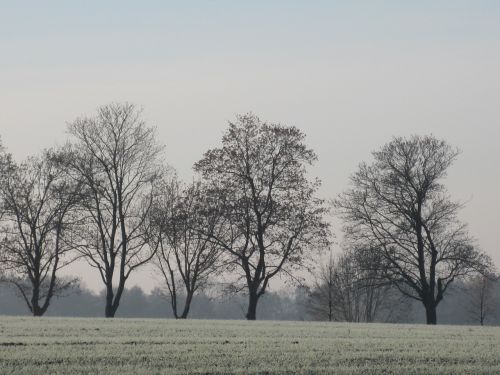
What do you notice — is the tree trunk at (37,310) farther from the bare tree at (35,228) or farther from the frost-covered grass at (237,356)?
the frost-covered grass at (237,356)

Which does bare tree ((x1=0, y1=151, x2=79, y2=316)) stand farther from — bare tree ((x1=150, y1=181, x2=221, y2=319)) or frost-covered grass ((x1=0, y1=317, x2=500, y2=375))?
frost-covered grass ((x1=0, y1=317, x2=500, y2=375))

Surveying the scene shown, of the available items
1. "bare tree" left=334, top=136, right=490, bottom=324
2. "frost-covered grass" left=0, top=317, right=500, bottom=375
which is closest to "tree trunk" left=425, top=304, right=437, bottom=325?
"bare tree" left=334, top=136, right=490, bottom=324

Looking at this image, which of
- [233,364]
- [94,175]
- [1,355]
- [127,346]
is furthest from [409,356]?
[94,175]

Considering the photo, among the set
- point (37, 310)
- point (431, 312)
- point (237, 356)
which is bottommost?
point (237, 356)

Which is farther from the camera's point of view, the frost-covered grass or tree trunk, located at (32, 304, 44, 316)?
tree trunk, located at (32, 304, 44, 316)

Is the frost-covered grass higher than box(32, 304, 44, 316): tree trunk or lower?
lower

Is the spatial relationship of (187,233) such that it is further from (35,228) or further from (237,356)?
(237,356)

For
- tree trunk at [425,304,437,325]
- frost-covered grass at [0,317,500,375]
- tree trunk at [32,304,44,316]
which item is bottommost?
frost-covered grass at [0,317,500,375]

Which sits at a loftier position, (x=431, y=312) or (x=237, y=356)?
(x=431, y=312)

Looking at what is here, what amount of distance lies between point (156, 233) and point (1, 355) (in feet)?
146

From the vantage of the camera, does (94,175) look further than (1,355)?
Yes

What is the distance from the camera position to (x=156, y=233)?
59.8 m

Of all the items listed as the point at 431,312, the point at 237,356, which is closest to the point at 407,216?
the point at 431,312

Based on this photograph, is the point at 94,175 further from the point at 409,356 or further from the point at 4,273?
the point at 409,356
